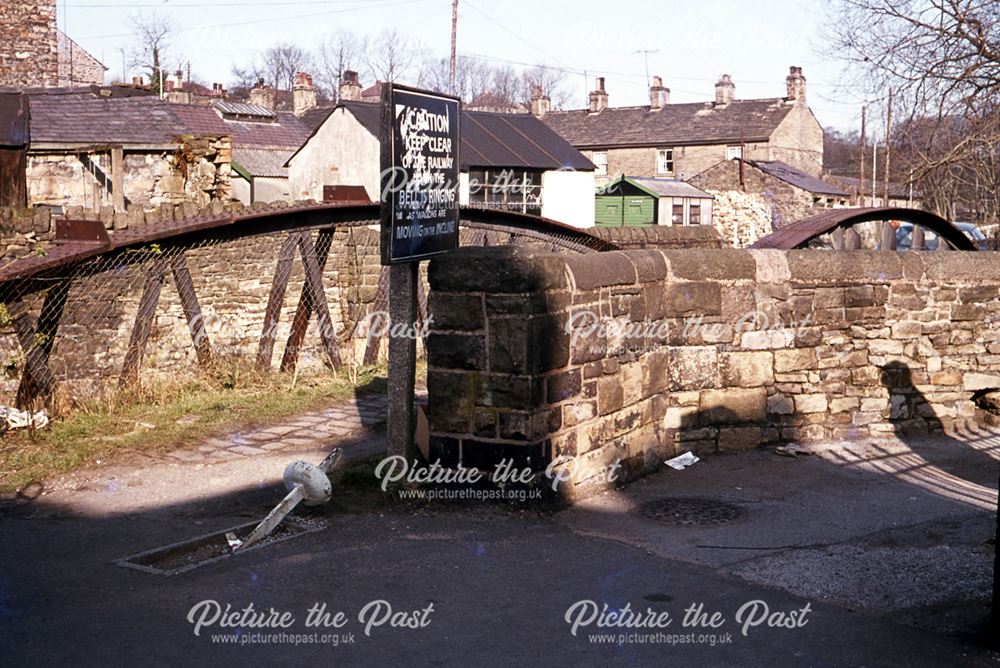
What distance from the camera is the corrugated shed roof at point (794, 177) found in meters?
43.4

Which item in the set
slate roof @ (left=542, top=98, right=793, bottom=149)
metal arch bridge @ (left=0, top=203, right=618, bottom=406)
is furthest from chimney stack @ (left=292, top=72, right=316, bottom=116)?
metal arch bridge @ (left=0, top=203, right=618, bottom=406)

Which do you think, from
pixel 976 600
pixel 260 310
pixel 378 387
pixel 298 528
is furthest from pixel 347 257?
pixel 976 600

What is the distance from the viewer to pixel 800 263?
8719 mm

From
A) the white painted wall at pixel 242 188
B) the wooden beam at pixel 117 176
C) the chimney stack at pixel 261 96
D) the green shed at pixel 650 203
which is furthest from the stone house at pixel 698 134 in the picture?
the wooden beam at pixel 117 176

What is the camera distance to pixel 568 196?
38.6 metres

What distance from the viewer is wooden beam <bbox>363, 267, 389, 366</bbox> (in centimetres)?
1248

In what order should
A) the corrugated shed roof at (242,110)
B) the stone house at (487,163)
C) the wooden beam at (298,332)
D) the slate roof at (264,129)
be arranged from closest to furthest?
the wooden beam at (298,332), the stone house at (487,163), the slate roof at (264,129), the corrugated shed roof at (242,110)

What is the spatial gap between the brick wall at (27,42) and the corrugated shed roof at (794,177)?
91.2ft

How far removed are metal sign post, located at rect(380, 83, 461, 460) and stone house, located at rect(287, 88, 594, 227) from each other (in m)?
24.7

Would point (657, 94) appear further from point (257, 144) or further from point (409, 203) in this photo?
point (409, 203)

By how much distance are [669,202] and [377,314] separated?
30.6 metres

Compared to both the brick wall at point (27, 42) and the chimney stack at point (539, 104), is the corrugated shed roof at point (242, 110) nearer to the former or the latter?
the brick wall at point (27, 42)

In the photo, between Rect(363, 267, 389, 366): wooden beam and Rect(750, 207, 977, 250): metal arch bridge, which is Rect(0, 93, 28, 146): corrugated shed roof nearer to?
Rect(363, 267, 389, 366): wooden beam

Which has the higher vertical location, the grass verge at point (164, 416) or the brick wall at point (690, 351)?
the brick wall at point (690, 351)
